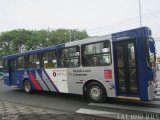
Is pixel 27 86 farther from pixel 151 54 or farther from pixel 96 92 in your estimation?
pixel 151 54

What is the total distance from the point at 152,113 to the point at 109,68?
2.38 m

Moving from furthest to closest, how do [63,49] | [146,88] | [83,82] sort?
[63,49], [83,82], [146,88]

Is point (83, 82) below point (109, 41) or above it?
below

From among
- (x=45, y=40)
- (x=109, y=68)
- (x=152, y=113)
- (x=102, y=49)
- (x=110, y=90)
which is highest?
(x=45, y=40)

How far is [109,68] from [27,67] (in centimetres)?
639

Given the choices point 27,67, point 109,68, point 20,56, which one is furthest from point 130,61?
point 20,56

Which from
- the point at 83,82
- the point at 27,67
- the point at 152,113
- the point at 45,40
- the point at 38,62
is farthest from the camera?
the point at 45,40

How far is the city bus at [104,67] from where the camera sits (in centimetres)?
792

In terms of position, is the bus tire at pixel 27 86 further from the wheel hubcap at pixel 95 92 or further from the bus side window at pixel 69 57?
the wheel hubcap at pixel 95 92

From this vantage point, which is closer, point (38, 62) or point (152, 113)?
point (152, 113)

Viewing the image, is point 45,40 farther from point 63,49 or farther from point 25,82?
point 63,49

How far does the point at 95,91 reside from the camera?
30.5 feet

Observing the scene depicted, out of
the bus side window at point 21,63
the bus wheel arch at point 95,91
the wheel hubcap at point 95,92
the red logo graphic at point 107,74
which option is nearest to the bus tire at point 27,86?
the bus side window at point 21,63

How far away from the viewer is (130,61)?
8.22 meters
